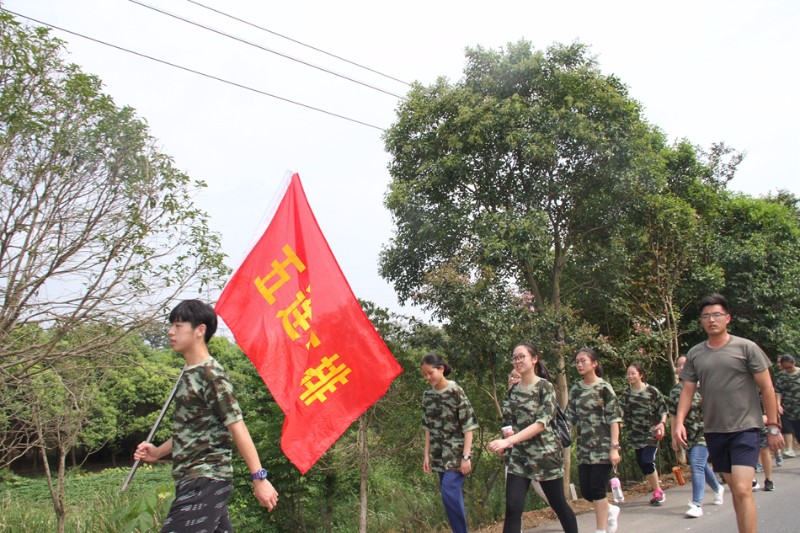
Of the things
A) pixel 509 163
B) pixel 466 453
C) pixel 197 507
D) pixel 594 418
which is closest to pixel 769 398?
pixel 594 418

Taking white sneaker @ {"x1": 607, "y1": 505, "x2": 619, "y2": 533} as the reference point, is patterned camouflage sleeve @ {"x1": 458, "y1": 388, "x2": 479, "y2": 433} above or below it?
above

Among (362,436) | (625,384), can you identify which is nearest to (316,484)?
(362,436)

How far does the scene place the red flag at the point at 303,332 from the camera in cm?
432

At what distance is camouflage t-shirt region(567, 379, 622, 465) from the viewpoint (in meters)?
6.14

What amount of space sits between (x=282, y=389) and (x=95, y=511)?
25.6 feet

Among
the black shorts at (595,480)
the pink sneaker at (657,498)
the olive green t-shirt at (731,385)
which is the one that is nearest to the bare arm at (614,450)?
the black shorts at (595,480)

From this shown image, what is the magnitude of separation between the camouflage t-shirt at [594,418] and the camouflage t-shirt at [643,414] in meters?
2.01

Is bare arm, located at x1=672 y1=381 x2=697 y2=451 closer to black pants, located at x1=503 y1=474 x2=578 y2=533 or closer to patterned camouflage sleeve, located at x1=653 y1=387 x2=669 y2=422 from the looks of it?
black pants, located at x1=503 y1=474 x2=578 y2=533

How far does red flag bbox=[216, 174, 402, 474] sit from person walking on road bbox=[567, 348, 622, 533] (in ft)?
7.98

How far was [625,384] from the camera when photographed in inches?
513

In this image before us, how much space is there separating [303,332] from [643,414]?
5.42 metres

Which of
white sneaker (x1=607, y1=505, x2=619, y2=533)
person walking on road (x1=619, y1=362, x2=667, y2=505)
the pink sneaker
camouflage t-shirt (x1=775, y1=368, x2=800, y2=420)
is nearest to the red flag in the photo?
white sneaker (x1=607, y1=505, x2=619, y2=533)

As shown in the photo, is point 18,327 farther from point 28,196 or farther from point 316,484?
point 316,484

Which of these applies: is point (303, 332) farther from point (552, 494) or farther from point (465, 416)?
point (552, 494)
